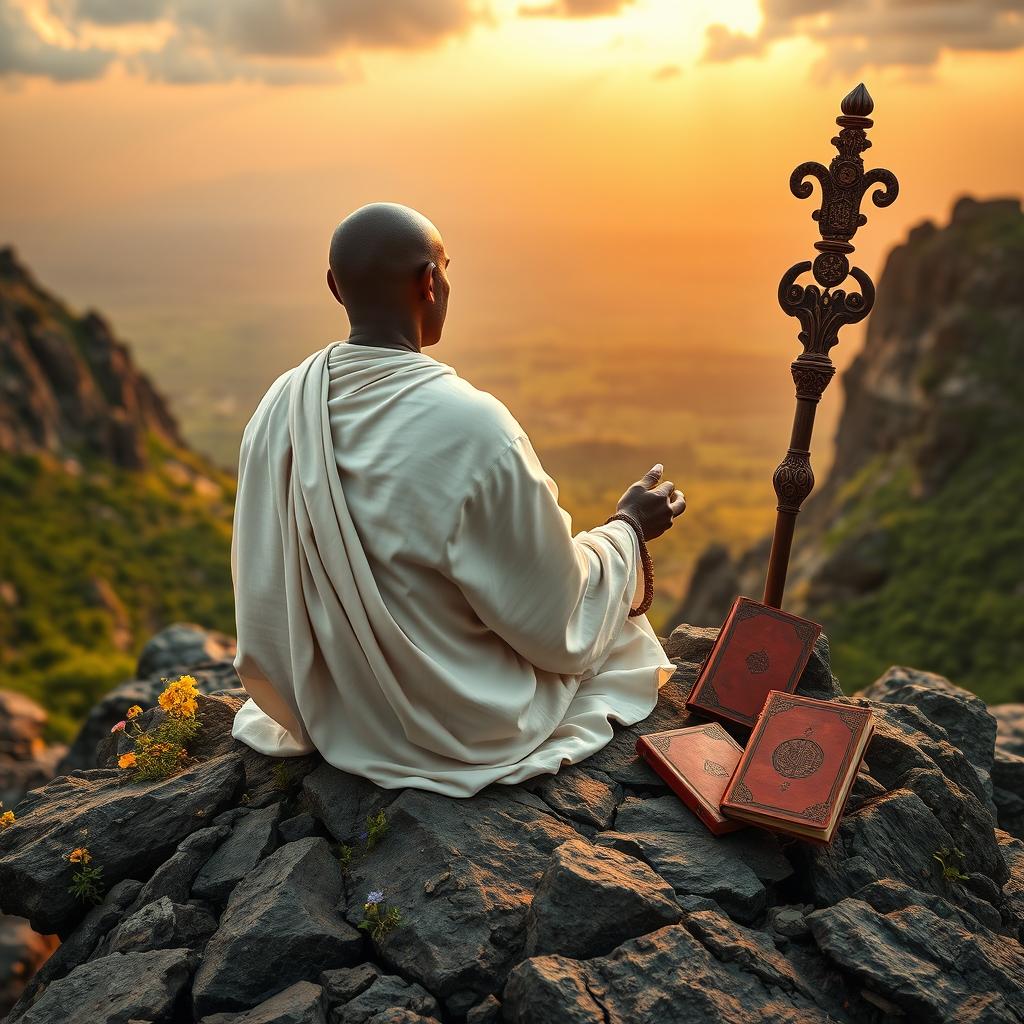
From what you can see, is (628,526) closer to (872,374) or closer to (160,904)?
(160,904)

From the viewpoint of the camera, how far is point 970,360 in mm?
24219

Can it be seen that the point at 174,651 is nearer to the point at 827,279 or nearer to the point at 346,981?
the point at 346,981

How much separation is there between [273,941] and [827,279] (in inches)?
153

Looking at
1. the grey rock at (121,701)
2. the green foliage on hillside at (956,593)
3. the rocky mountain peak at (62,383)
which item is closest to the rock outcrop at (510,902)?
the grey rock at (121,701)

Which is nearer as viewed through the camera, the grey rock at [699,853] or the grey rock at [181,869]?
the grey rock at [699,853]

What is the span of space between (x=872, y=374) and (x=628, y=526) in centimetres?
2700

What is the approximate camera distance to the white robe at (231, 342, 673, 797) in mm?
4055

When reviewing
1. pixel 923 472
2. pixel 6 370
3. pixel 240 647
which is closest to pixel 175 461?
pixel 6 370

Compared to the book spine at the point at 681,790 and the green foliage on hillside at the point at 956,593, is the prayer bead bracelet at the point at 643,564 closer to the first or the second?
the book spine at the point at 681,790

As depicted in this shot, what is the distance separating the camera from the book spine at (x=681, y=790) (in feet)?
14.0

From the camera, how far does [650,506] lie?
512 cm

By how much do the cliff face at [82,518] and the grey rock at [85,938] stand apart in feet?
65.3

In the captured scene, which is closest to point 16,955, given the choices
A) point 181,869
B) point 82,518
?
point 181,869

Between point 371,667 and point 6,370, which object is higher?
point 371,667
